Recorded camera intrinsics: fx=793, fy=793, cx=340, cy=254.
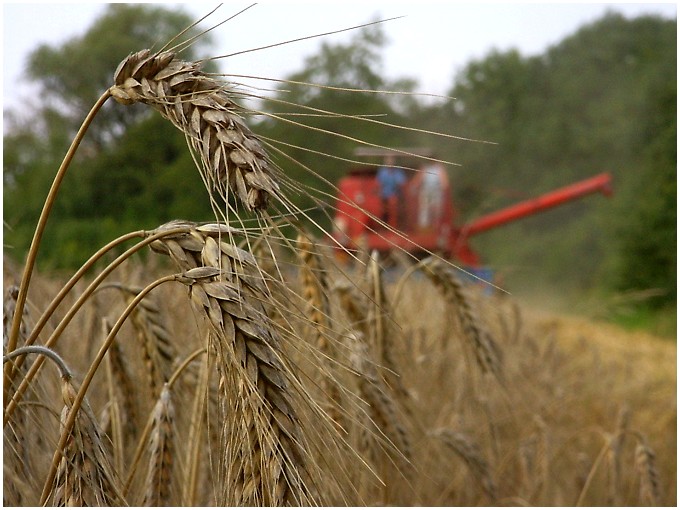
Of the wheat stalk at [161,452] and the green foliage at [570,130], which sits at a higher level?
the green foliage at [570,130]

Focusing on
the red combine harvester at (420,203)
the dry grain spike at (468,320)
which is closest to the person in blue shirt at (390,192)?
the red combine harvester at (420,203)

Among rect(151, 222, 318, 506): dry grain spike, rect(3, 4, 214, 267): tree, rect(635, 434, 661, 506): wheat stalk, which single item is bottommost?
rect(635, 434, 661, 506): wheat stalk

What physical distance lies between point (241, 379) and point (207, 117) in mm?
230

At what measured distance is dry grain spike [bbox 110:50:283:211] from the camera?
2.21ft

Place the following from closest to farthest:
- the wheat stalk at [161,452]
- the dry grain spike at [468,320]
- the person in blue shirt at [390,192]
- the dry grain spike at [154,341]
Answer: the wheat stalk at [161,452], the dry grain spike at [154,341], the dry grain spike at [468,320], the person in blue shirt at [390,192]

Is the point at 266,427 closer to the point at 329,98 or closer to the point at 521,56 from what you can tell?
the point at 329,98

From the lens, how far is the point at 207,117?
0.70 m

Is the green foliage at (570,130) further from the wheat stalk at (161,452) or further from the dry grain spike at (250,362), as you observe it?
the dry grain spike at (250,362)

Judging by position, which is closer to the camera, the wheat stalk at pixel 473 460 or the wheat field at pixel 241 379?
the wheat field at pixel 241 379

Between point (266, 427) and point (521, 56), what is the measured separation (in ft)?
26.4

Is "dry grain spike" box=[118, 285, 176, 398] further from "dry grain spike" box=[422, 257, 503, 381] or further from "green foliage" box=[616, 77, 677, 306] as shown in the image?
"green foliage" box=[616, 77, 677, 306]

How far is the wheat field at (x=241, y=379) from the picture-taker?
68cm

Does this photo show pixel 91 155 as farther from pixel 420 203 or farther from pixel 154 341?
pixel 420 203

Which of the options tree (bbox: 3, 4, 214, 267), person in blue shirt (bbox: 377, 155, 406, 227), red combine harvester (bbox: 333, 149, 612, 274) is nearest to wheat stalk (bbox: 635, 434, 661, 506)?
tree (bbox: 3, 4, 214, 267)
